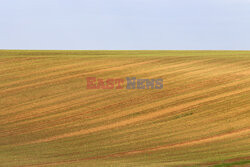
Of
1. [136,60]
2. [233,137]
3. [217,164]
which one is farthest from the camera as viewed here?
[136,60]

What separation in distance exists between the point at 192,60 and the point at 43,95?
3088 mm

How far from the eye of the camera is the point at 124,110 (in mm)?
7023

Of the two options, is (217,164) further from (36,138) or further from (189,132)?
(36,138)

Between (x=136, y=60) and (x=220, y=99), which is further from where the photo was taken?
(x=136, y=60)

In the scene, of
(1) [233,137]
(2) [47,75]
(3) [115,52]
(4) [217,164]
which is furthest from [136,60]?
(4) [217,164]

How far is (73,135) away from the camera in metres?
6.63

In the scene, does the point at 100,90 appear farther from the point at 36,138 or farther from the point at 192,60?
the point at 192,60

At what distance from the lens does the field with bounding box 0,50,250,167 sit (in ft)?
19.9

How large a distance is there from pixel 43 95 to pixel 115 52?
1886 millimetres

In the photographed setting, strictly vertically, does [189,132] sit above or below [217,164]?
above

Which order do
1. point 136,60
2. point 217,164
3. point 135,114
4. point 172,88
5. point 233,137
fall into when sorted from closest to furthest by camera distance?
point 217,164 → point 233,137 → point 135,114 → point 172,88 → point 136,60

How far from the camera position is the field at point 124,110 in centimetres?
605

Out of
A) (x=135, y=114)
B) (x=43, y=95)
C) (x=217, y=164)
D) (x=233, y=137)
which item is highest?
(x=43, y=95)

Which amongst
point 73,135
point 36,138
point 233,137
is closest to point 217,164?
point 233,137
